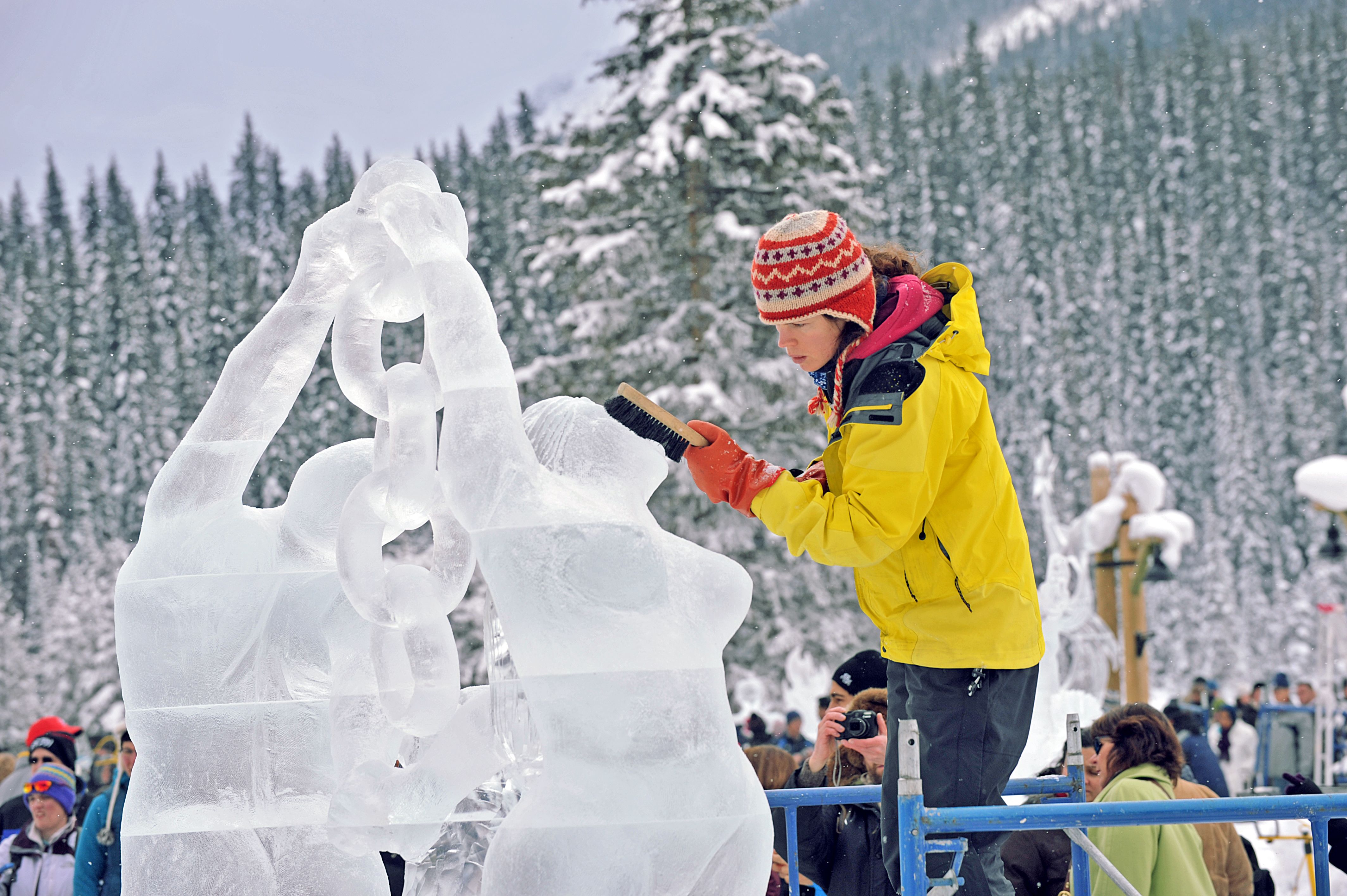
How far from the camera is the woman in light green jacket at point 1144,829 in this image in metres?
3.96

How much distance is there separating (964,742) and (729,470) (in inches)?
30.2

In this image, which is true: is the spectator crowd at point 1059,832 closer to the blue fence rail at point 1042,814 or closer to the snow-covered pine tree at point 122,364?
the blue fence rail at point 1042,814

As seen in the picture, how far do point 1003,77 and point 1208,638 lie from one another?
1214 inches

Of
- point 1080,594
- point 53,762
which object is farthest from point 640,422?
point 1080,594

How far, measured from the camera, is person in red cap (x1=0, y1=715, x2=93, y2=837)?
22.6 feet

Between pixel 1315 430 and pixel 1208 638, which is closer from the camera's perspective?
pixel 1208 638

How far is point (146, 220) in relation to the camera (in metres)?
47.7

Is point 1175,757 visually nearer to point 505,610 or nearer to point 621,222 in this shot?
point 505,610

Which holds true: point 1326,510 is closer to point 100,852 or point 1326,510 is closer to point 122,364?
point 100,852

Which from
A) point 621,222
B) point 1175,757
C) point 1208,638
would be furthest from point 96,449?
point 1175,757

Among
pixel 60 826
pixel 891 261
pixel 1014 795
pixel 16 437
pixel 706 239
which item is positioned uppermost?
pixel 16 437

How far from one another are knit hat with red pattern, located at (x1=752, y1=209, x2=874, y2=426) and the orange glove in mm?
274

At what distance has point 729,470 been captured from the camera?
2834mm

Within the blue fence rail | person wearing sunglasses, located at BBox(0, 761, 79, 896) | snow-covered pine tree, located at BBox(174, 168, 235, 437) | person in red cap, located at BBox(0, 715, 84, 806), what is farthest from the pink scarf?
snow-covered pine tree, located at BBox(174, 168, 235, 437)
